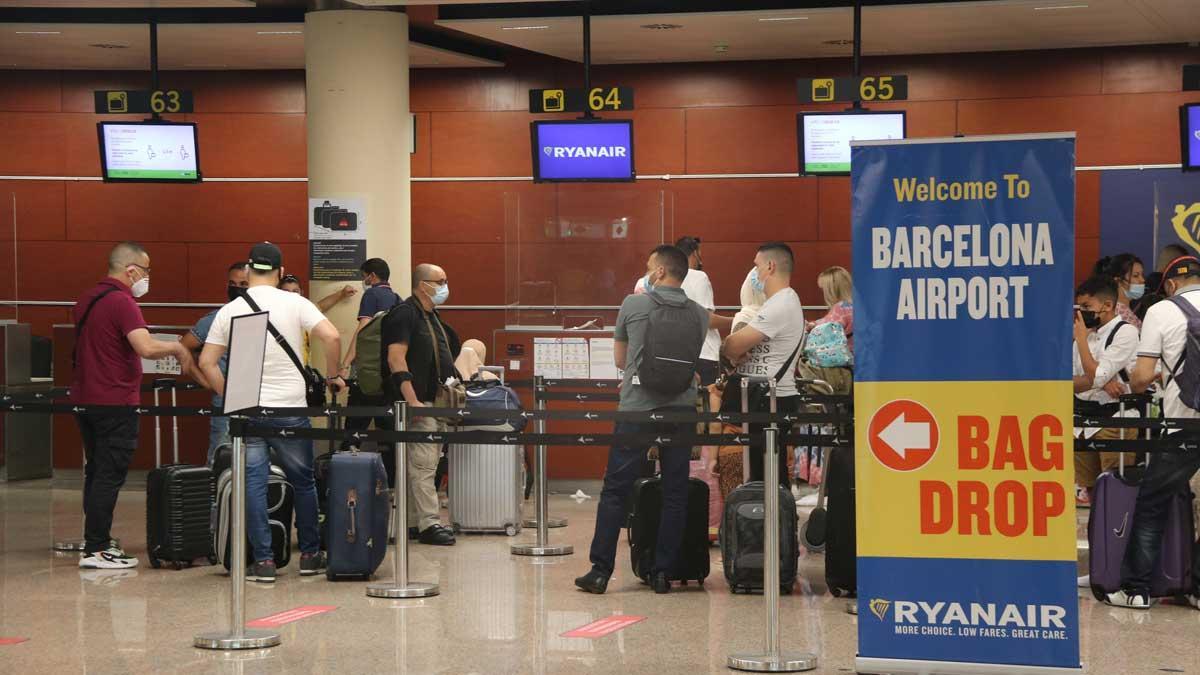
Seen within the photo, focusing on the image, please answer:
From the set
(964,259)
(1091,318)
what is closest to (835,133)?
(1091,318)

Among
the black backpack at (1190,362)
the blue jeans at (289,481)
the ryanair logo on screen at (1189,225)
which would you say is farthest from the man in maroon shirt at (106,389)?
the ryanair logo on screen at (1189,225)

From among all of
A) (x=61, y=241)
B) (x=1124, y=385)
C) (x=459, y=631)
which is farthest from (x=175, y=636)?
(x=61, y=241)

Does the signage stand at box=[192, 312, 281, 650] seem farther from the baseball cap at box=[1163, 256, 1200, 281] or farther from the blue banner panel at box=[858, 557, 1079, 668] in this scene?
the baseball cap at box=[1163, 256, 1200, 281]

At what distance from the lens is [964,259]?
428 centimetres

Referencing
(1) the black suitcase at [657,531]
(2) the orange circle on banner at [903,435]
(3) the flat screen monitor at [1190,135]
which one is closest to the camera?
(2) the orange circle on banner at [903,435]

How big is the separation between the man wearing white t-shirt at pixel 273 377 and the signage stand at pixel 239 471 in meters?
1.17

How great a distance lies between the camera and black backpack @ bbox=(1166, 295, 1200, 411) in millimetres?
6598

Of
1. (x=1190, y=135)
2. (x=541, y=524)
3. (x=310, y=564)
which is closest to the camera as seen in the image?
(x=310, y=564)

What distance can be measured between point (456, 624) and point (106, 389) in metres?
2.66

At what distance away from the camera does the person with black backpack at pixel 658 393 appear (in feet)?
22.9

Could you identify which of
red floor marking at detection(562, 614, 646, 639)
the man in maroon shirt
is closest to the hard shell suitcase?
the man in maroon shirt

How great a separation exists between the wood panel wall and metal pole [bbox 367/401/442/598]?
4.66 metres

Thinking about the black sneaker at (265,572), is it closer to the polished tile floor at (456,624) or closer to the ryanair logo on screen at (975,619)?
the polished tile floor at (456,624)

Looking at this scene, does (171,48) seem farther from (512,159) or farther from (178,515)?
(178,515)
